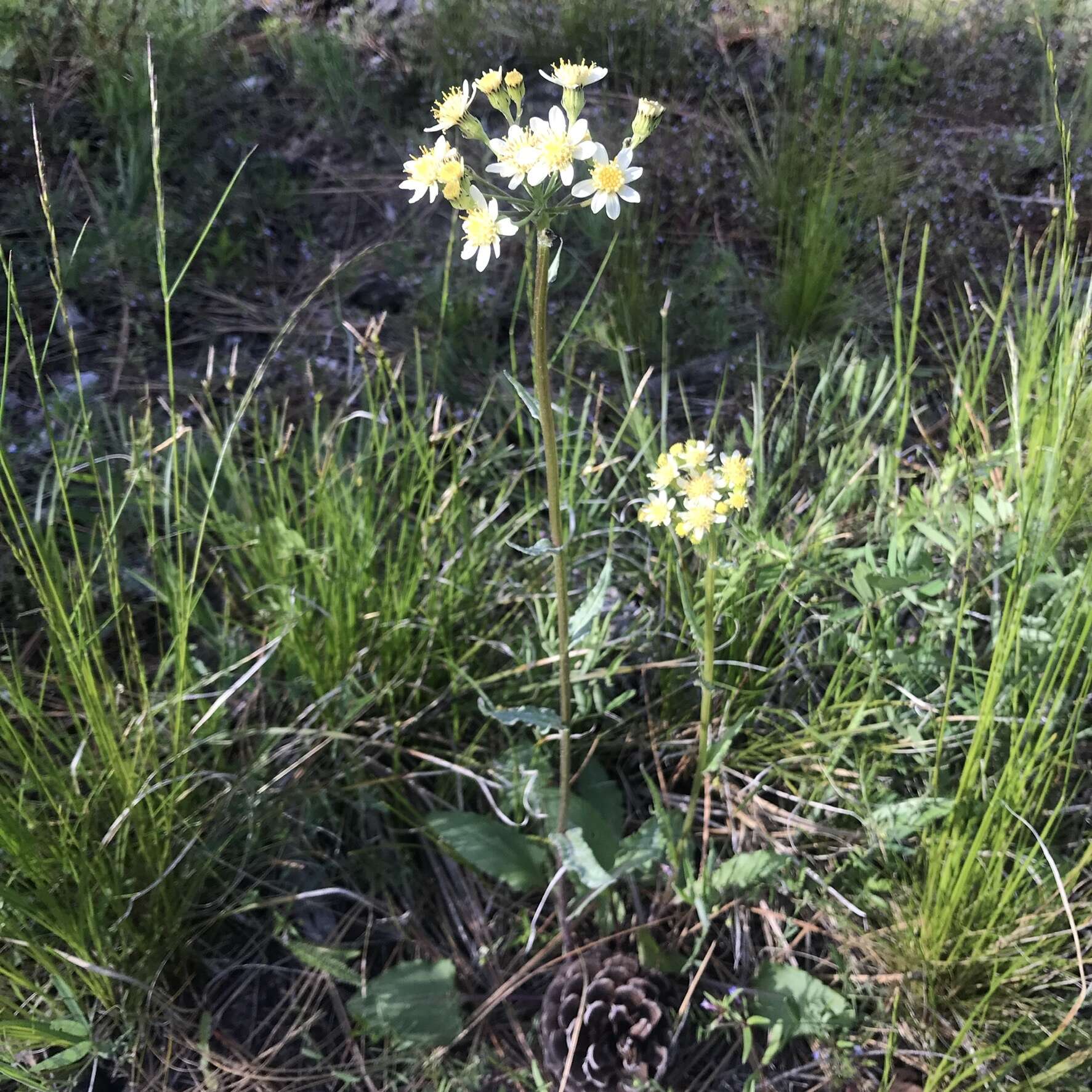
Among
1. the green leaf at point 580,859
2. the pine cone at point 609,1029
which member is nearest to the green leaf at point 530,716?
the green leaf at point 580,859

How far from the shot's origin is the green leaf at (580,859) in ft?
3.65

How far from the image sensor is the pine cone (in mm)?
1190

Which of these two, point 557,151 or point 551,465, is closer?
point 557,151

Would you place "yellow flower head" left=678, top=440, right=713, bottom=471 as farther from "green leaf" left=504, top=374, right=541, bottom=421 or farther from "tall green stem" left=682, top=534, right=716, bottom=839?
"green leaf" left=504, top=374, right=541, bottom=421

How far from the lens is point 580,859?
113cm

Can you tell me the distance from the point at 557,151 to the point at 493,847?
38.3 inches

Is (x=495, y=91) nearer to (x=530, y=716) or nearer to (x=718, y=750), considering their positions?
(x=530, y=716)

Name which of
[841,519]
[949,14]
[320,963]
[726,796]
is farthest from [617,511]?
[949,14]

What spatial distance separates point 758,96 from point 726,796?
8.35 feet

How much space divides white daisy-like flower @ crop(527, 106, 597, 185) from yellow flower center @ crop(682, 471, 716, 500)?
388mm

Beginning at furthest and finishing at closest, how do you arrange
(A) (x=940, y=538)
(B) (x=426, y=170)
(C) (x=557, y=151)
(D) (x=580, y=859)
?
1. (A) (x=940, y=538)
2. (D) (x=580, y=859)
3. (B) (x=426, y=170)
4. (C) (x=557, y=151)

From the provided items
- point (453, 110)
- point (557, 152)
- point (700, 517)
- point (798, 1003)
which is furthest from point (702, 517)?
point (798, 1003)

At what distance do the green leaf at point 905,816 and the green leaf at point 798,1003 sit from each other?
0.75 ft

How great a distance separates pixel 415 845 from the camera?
1.38 metres
